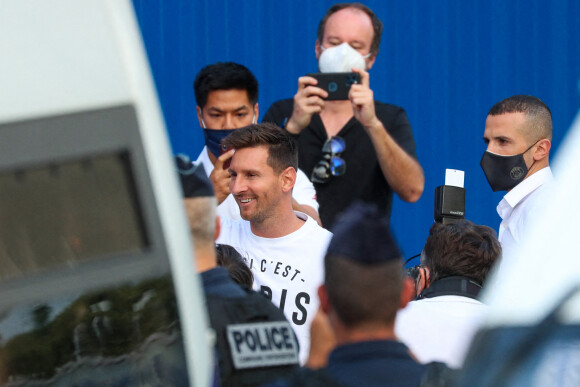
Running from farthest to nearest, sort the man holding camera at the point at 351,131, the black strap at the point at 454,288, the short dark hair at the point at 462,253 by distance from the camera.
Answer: the man holding camera at the point at 351,131 → the short dark hair at the point at 462,253 → the black strap at the point at 454,288

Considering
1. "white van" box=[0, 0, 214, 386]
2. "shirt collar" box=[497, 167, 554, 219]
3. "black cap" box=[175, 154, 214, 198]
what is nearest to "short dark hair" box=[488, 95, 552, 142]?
"shirt collar" box=[497, 167, 554, 219]

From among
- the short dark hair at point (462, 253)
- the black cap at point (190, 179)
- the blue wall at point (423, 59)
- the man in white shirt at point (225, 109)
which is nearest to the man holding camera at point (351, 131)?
the man in white shirt at point (225, 109)

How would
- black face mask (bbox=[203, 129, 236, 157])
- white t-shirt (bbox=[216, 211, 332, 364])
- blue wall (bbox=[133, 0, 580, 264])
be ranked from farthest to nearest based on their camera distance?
blue wall (bbox=[133, 0, 580, 264]) → black face mask (bbox=[203, 129, 236, 157]) → white t-shirt (bbox=[216, 211, 332, 364])

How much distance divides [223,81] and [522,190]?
151cm

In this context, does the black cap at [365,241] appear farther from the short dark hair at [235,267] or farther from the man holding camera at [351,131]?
the man holding camera at [351,131]

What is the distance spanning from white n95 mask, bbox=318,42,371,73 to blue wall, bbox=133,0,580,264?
1.81 metres

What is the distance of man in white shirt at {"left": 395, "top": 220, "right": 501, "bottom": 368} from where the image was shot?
2.77 m

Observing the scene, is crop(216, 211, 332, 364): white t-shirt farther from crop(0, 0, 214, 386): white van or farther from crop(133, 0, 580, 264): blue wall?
crop(133, 0, 580, 264): blue wall

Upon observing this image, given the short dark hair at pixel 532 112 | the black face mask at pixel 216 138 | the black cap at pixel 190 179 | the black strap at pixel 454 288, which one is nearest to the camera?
the black cap at pixel 190 179

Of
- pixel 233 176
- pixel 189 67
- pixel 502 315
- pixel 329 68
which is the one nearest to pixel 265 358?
pixel 502 315

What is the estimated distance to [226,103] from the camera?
14.2 ft

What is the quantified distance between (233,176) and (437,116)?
262cm

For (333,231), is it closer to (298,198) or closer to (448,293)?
(448,293)

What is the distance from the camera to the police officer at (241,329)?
7.39ft
